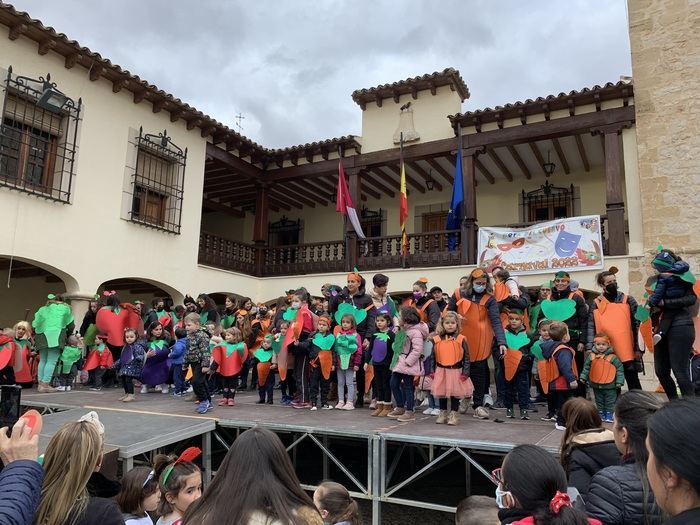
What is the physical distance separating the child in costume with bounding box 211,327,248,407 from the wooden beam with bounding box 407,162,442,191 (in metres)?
8.78

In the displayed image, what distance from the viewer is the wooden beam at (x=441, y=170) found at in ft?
47.3

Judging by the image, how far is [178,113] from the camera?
1281 cm

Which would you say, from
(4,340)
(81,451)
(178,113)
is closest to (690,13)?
(178,113)

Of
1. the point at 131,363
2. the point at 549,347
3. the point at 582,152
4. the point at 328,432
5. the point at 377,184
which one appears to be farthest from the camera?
the point at 377,184

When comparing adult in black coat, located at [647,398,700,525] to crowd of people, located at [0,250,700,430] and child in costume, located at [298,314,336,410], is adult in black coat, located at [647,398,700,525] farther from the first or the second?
child in costume, located at [298,314,336,410]

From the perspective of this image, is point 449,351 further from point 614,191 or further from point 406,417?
point 614,191

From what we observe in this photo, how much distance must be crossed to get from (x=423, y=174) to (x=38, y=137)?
9.73 metres

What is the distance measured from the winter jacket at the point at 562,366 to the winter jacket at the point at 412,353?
4.59 feet

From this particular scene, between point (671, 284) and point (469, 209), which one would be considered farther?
point (469, 209)

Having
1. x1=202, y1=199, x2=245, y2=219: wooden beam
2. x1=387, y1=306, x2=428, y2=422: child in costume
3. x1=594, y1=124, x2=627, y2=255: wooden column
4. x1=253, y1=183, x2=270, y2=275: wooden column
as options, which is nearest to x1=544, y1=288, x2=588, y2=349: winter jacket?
x1=387, y1=306, x2=428, y2=422: child in costume

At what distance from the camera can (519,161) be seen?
14.1 meters

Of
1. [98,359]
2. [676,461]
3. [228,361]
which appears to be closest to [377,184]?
[98,359]

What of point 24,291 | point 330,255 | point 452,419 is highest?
point 330,255

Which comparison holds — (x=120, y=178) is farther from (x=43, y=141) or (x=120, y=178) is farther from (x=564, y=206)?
(x=564, y=206)
